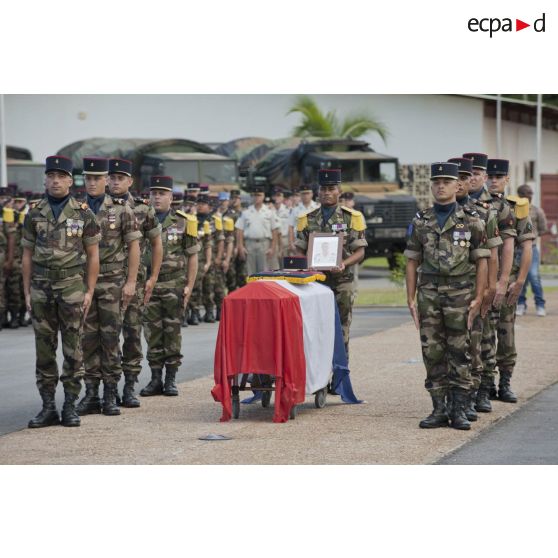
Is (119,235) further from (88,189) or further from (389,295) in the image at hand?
(389,295)

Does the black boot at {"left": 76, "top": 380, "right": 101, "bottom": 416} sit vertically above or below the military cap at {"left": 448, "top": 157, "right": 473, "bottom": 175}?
below

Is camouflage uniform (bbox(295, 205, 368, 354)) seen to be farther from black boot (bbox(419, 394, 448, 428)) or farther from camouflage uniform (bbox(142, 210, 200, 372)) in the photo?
black boot (bbox(419, 394, 448, 428))

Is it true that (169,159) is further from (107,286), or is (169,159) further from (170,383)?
(107,286)

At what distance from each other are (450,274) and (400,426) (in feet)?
4.06

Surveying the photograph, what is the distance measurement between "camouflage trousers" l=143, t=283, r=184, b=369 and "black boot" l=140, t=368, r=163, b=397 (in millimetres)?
57

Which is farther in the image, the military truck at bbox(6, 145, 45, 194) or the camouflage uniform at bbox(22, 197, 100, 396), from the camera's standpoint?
the military truck at bbox(6, 145, 45, 194)

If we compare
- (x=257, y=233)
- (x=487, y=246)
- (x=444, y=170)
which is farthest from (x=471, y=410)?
(x=257, y=233)

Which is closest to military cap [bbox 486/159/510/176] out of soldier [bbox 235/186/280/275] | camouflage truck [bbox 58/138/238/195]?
soldier [bbox 235/186/280/275]

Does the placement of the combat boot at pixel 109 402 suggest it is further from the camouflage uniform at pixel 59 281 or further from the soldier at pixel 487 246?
the soldier at pixel 487 246

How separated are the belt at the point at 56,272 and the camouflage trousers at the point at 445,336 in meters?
2.66

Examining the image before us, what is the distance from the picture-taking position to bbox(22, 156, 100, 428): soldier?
418 inches

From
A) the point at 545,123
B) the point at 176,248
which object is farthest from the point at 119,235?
the point at 545,123

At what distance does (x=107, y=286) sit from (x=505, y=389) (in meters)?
3.58

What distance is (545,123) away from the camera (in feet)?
178
